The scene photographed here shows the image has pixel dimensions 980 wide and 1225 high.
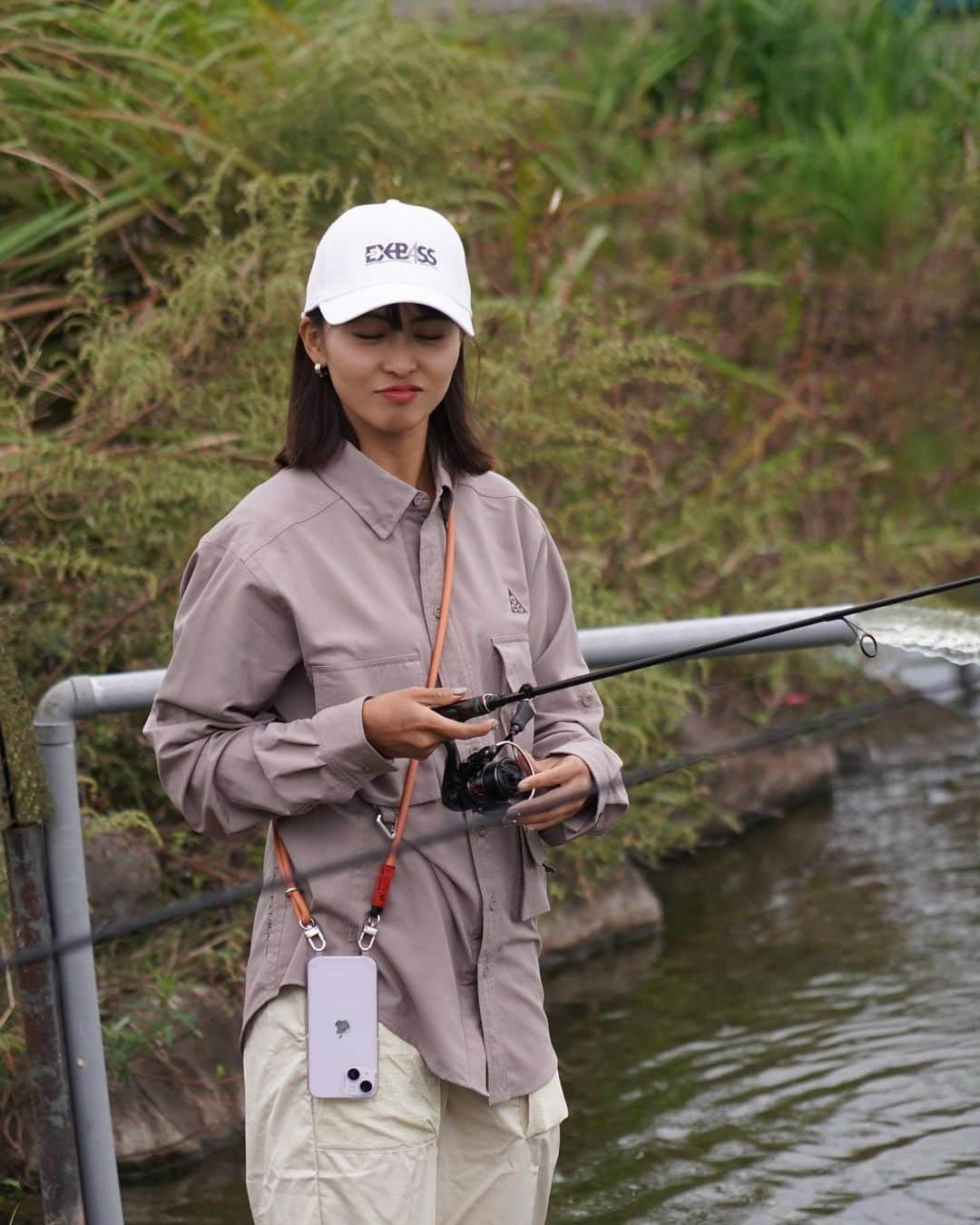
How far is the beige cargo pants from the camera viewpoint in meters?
1.93

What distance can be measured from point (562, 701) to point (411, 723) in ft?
1.26

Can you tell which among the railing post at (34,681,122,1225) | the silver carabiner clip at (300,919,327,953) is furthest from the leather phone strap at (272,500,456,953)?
the railing post at (34,681,122,1225)

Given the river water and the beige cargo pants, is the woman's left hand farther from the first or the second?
the river water

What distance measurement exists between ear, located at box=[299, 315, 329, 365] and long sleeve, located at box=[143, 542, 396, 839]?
0.88 feet

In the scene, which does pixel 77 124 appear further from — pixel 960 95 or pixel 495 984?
pixel 960 95

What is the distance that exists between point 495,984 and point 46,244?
3433 millimetres

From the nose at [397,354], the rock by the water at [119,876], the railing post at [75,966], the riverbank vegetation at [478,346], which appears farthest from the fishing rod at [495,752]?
the rock by the water at [119,876]

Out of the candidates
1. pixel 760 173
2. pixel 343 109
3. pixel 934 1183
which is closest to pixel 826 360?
pixel 760 173

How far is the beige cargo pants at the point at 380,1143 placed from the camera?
76.0 inches

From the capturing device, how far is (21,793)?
2.24m

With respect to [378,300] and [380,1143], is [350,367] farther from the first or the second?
[380,1143]

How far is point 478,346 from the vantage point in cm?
347

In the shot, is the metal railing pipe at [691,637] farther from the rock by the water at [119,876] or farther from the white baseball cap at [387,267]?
the rock by the water at [119,876]

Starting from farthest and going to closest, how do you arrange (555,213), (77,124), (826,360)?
(826,360) → (555,213) → (77,124)
